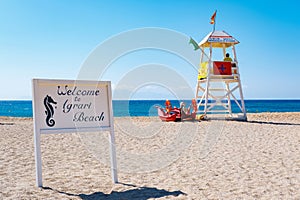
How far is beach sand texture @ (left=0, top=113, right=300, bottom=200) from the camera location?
410 cm

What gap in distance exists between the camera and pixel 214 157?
21.0ft

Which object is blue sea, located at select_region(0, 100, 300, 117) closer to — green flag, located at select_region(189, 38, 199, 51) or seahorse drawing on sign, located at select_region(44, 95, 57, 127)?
green flag, located at select_region(189, 38, 199, 51)

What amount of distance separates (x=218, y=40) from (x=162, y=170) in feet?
34.2

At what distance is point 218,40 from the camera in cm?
1458

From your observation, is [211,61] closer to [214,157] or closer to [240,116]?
[240,116]

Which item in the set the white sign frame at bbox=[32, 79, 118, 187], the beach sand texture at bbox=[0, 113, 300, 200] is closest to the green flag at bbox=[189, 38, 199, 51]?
the beach sand texture at bbox=[0, 113, 300, 200]

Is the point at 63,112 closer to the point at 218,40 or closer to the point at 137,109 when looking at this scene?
the point at 218,40

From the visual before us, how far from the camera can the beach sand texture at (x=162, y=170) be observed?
161 inches

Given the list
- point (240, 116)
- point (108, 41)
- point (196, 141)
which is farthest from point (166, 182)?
point (240, 116)

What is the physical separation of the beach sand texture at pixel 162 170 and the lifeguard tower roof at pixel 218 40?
7.03 metres

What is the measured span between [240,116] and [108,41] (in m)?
11.3

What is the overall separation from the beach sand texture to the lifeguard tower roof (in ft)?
23.1

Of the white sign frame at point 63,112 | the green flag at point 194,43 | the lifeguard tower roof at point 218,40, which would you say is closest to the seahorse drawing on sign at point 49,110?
the white sign frame at point 63,112

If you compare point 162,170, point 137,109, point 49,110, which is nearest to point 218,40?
point 162,170
